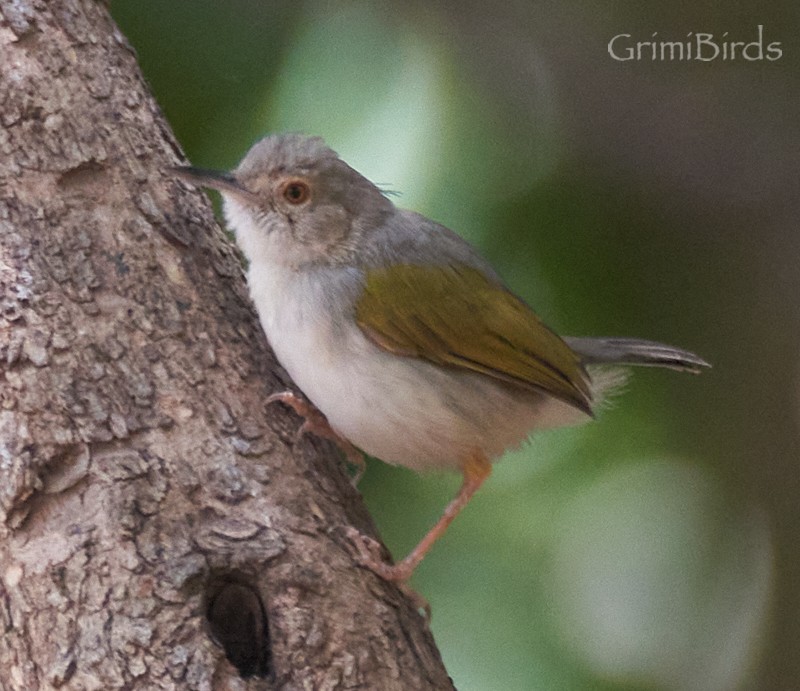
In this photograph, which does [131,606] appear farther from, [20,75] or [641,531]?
[641,531]

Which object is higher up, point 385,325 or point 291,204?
point 291,204

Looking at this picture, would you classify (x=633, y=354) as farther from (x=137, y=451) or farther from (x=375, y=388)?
(x=137, y=451)

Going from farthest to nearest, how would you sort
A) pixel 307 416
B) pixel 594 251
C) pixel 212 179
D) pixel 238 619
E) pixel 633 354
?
pixel 594 251
pixel 633 354
pixel 212 179
pixel 307 416
pixel 238 619

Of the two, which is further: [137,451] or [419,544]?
[419,544]

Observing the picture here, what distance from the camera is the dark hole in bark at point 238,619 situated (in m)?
2.88

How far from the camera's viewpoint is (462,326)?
3.69 meters

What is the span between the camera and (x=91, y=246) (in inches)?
129

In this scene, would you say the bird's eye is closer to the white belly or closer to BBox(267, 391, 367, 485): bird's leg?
the white belly

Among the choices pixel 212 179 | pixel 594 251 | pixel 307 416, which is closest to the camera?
pixel 307 416

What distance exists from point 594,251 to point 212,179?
181 cm

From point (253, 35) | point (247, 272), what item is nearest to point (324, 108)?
point (253, 35)

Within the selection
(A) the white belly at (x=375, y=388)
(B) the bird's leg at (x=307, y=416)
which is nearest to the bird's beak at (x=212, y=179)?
(A) the white belly at (x=375, y=388)

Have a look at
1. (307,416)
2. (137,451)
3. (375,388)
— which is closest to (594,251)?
(375,388)

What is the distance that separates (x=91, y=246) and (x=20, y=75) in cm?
61
